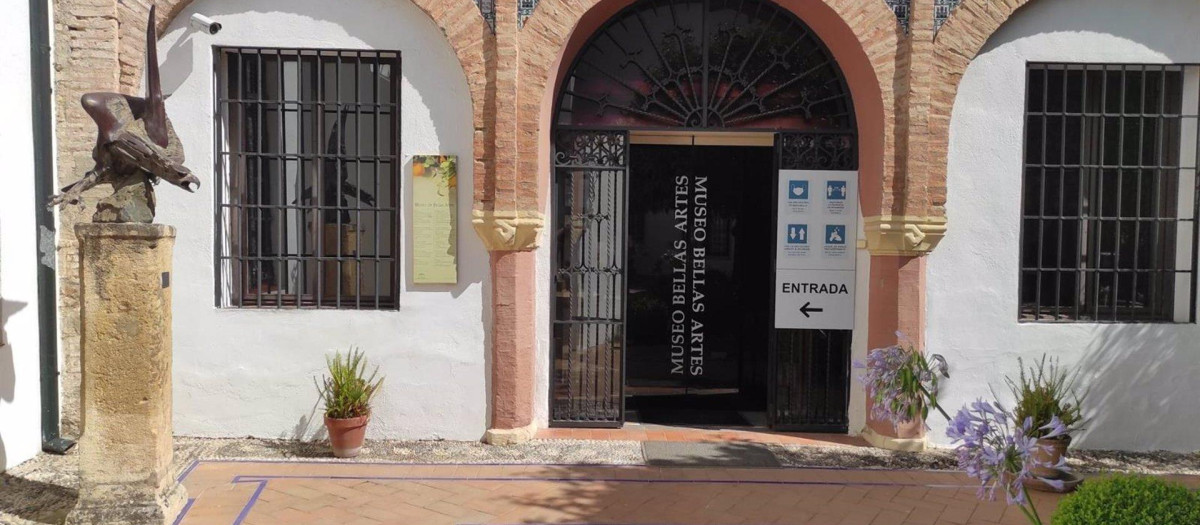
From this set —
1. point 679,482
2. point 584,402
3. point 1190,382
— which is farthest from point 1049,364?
point 584,402

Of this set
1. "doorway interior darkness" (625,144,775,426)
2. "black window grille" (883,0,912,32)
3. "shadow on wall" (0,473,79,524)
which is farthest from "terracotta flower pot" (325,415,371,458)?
"black window grille" (883,0,912,32)

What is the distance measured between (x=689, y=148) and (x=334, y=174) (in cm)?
306

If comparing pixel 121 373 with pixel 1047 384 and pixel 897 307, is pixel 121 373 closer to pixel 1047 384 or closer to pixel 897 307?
pixel 897 307

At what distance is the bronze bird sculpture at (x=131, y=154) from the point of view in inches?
175

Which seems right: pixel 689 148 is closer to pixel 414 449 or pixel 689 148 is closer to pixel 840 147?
pixel 840 147

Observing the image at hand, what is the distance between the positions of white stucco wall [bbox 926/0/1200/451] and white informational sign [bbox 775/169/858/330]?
0.68 meters

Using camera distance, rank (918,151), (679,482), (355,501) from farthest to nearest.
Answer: (918,151), (679,482), (355,501)

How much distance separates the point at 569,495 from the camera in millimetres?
5305

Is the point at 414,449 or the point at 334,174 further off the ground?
the point at 334,174

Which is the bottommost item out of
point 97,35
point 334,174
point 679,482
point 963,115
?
point 679,482

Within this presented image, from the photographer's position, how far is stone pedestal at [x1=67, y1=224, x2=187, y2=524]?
449 centimetres

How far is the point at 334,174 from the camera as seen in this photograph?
21.5 ft

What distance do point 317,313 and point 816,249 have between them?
407 centimetres

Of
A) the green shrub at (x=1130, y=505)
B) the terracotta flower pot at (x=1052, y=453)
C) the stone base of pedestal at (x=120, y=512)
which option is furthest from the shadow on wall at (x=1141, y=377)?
the stone base of pedestal at (x=120, y=512)
